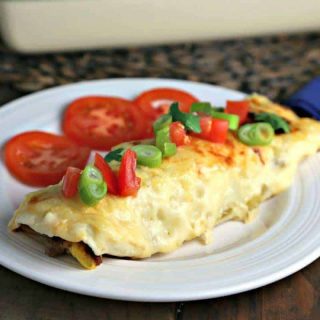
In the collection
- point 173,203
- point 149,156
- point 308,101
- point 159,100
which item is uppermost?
point 149,156

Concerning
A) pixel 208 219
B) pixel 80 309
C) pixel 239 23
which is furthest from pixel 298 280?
pixel 239 23

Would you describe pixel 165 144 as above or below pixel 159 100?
above

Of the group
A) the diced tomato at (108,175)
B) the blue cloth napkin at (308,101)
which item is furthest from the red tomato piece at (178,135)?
the blue cloth napkin at (308,101)

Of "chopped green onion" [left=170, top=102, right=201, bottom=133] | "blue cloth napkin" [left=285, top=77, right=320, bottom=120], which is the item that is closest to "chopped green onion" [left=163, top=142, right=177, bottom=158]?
"chopped green onion" [left=170, top=102, right=201, bottom=133]

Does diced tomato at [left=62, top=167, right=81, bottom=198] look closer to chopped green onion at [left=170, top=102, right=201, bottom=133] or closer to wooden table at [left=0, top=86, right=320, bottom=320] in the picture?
wooden table at [left=0, top=86, right=320, bottom=320]

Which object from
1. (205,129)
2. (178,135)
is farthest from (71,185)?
(205,129)

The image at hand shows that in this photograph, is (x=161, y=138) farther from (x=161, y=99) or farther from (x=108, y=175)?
(x=161, y=99)

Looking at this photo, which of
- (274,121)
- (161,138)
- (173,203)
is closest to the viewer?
(173,203)
